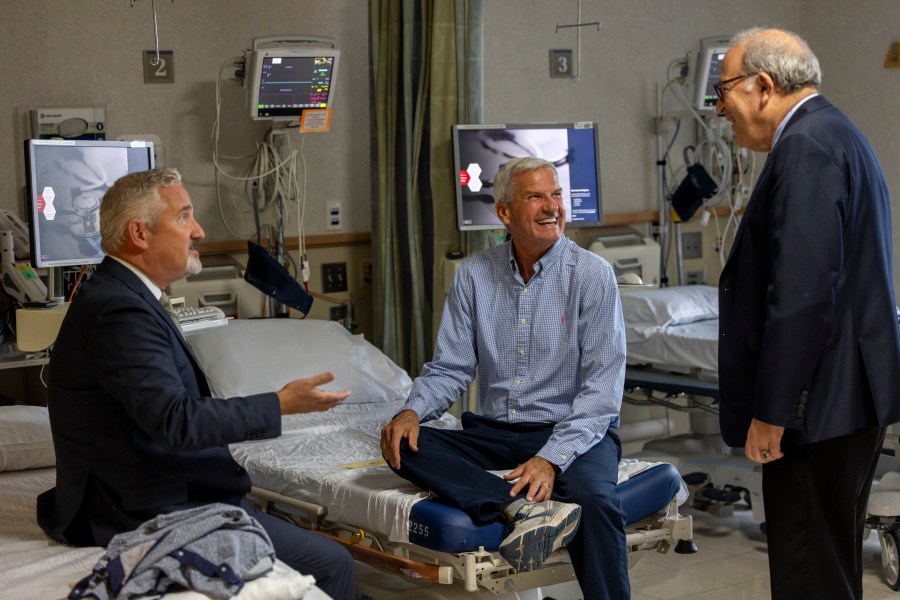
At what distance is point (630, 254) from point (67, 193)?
8.24 feet

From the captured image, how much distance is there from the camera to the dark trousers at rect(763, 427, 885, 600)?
223 cm

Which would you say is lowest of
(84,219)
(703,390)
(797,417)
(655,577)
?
(655,577)

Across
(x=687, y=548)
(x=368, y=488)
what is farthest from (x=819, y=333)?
(x=687, y=548)

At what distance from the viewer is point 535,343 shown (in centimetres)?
299

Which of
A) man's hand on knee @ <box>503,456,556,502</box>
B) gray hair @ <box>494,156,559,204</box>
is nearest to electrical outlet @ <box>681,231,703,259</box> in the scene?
gray hair @ <box>494,156,559,204</box>

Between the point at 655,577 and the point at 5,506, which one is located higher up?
the point at 5,506

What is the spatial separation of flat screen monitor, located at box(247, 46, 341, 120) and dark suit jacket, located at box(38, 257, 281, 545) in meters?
1.79

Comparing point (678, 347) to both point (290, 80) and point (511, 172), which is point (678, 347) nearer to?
point (511, 172)

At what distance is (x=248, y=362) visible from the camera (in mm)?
3643

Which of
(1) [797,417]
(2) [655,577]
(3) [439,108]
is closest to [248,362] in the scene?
(3) [439,108]

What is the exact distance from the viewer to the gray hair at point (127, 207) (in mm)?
2258

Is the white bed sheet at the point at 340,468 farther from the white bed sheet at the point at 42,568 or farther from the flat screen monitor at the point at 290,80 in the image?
the flat screen monitor at the point at 290,80

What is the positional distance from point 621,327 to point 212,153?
1950 millimetres

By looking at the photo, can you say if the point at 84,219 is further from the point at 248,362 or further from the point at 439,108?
the point at 439,108
